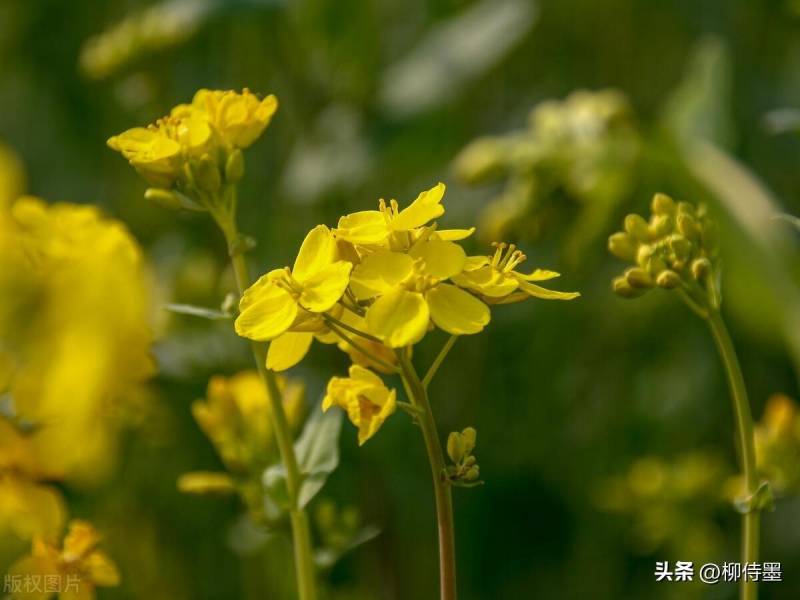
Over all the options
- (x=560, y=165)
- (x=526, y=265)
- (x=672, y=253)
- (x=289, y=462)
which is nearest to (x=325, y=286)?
(x=289, y=462)

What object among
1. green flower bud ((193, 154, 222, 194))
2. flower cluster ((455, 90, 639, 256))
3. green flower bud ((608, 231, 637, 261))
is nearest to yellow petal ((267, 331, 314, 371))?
green flower bud ((193, 154, 222, 194))

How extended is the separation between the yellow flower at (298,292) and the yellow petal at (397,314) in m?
0.02

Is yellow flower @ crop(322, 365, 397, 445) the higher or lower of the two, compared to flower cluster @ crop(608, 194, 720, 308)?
lower

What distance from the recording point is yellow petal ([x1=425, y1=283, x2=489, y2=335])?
508mm

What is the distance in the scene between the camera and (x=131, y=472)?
1256 millimetres

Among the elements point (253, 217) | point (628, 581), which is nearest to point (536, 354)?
point (628, 581)

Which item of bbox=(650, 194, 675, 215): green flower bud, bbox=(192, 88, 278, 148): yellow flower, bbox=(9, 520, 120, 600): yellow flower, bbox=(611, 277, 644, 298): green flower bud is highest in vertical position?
bbox=(192, 88, 278, 148): yellow flower

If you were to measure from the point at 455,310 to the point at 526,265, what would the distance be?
93cm

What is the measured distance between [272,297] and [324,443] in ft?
0.46

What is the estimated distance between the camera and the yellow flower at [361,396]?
53cm

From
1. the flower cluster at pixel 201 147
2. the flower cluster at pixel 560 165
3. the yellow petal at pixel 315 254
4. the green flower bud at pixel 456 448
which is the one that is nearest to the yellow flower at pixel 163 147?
the flower cluster at pixel 201 147

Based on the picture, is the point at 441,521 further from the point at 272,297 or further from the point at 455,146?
the point at 455,146

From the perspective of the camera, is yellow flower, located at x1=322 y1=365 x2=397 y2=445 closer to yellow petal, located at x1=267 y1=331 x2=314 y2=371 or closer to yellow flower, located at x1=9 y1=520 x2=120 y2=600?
yellow petal, located at x1=267 y1=331 x2=314 y2=371

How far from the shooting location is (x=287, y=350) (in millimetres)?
558
